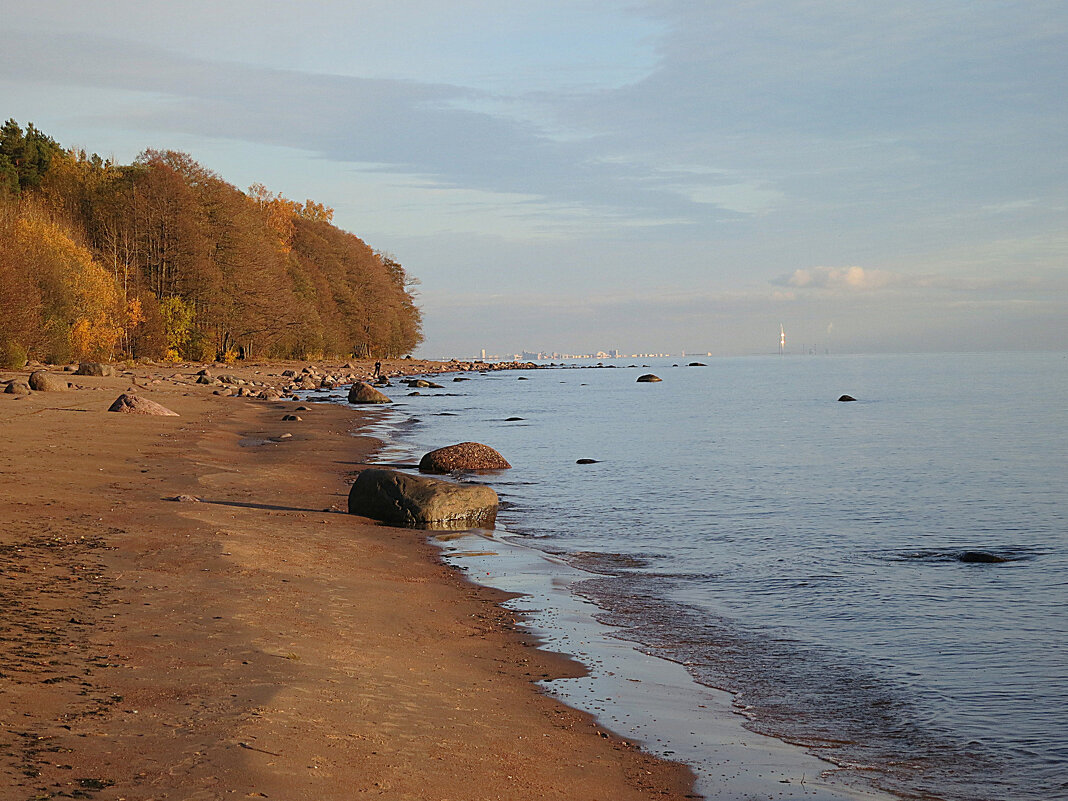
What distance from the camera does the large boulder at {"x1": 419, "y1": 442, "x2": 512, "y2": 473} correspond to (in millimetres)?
20969

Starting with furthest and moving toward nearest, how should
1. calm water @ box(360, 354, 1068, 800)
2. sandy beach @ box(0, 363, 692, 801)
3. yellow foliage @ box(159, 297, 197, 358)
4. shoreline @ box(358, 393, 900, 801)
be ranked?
yellow foliage @ box(159, 297, 197, 358), calm water @ box(360, 354, 1068, 800), shoreline @ box(358, 393, 900, 801), sandy beach @ box(0, 363, 692, 801)

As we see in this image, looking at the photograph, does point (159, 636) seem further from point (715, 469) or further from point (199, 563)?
point (715, 469)

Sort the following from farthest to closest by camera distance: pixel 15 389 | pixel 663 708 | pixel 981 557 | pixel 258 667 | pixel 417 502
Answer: pixel 15 389 < pixel 417 502 < pixel 981 557 < pixel 663 708 < pixel 258 667

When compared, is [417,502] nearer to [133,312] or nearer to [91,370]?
[91,370]

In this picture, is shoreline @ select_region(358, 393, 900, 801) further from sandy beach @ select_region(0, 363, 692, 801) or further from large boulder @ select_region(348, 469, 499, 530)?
large boulder @ select_region(348, 469, 499, 530)

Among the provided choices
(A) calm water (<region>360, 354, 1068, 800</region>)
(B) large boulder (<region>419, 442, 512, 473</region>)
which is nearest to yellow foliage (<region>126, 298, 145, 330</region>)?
(A) calm water (<region>360, 354, 1068, 800</region>)

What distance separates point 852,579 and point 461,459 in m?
11.4

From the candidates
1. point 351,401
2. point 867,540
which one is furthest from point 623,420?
point 867,540

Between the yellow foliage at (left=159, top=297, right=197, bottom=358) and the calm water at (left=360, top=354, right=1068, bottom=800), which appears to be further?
the yellow foliage at (left=159, top=297, right=197, bottom=358)

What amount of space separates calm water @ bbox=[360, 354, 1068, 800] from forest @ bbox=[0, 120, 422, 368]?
69.8 feet

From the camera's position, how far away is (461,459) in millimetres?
21688

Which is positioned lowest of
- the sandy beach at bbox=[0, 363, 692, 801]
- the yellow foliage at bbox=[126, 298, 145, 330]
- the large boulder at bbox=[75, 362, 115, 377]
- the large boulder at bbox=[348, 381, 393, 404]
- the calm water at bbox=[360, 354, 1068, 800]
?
the calm water at bbox=[360, 354, 1068, 800]

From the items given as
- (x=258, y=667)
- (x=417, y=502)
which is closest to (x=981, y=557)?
(x=417, y=502)

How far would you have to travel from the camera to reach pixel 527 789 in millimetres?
5133
